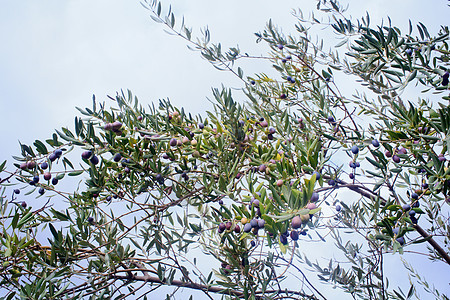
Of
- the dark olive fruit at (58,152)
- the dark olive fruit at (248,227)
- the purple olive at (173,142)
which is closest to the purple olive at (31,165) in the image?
the dark olive fruit at (58,152)

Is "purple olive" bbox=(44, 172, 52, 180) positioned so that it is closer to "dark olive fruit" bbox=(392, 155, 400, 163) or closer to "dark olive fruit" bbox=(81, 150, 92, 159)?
"dark olive fruit" bbox=(81, 150, 92, 159)

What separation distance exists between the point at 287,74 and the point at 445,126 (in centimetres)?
188

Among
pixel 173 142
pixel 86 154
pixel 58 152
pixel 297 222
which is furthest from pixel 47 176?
pixel 297 222

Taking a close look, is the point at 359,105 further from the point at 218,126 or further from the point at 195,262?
the point at 195,262

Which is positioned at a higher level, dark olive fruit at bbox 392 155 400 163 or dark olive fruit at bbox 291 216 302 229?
dark olive fruit at bbox 392 155 400 163

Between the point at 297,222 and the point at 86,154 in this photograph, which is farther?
the point at 86,154

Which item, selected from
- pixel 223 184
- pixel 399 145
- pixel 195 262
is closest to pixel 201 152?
pixel 223 184

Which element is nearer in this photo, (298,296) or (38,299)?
(38,299)

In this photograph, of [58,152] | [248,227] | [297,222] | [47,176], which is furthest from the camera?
[47,176]

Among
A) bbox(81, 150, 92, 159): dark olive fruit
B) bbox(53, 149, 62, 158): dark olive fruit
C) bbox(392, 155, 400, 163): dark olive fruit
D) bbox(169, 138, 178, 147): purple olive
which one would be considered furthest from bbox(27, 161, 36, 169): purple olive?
bbox(392, 155, 400, 163): dark olive fruit

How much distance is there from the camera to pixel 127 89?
7.40ft

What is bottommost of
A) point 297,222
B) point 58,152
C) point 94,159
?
point 297,222

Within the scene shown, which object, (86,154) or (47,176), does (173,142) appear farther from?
(47,176)

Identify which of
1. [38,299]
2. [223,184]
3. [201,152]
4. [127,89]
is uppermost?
[127,89]
